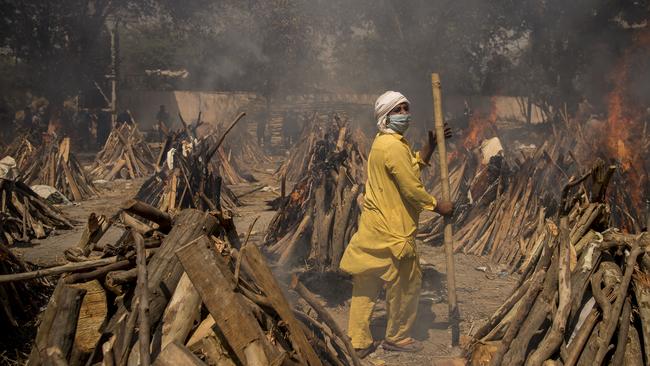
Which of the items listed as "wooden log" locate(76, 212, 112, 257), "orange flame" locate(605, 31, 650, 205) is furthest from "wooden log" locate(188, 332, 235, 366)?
"orange flame" locate(605, 31, 650, 205)

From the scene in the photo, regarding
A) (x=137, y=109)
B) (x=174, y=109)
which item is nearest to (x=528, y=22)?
(x=174, y=109)

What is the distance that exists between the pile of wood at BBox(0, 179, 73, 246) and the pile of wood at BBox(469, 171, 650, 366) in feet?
21.2

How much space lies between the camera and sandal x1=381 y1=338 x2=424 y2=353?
4.41m

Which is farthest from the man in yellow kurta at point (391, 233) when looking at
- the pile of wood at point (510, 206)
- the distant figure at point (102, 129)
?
the distant figure at point (102, 129)

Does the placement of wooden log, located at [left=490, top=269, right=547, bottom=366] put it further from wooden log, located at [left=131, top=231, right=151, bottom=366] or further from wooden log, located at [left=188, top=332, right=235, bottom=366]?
wooden log, located at [left=131, top=231, right=151, bottom=366]

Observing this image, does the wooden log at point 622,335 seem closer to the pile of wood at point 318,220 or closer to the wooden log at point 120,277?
the wooden log at point 120,277

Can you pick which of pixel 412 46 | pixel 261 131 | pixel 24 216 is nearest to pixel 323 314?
pixel 24 216

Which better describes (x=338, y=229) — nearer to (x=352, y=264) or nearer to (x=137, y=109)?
(x=352, y=264)

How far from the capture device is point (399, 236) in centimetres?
421

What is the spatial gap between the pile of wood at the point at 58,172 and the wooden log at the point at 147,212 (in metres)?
8.35

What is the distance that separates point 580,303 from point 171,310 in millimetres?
2183

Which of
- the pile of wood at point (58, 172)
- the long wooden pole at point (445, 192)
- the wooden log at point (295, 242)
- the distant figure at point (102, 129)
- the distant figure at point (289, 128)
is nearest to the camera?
the long wooden pole at point (445, 192)

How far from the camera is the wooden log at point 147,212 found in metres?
3.14

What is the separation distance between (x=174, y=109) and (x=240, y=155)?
29.7 ft
